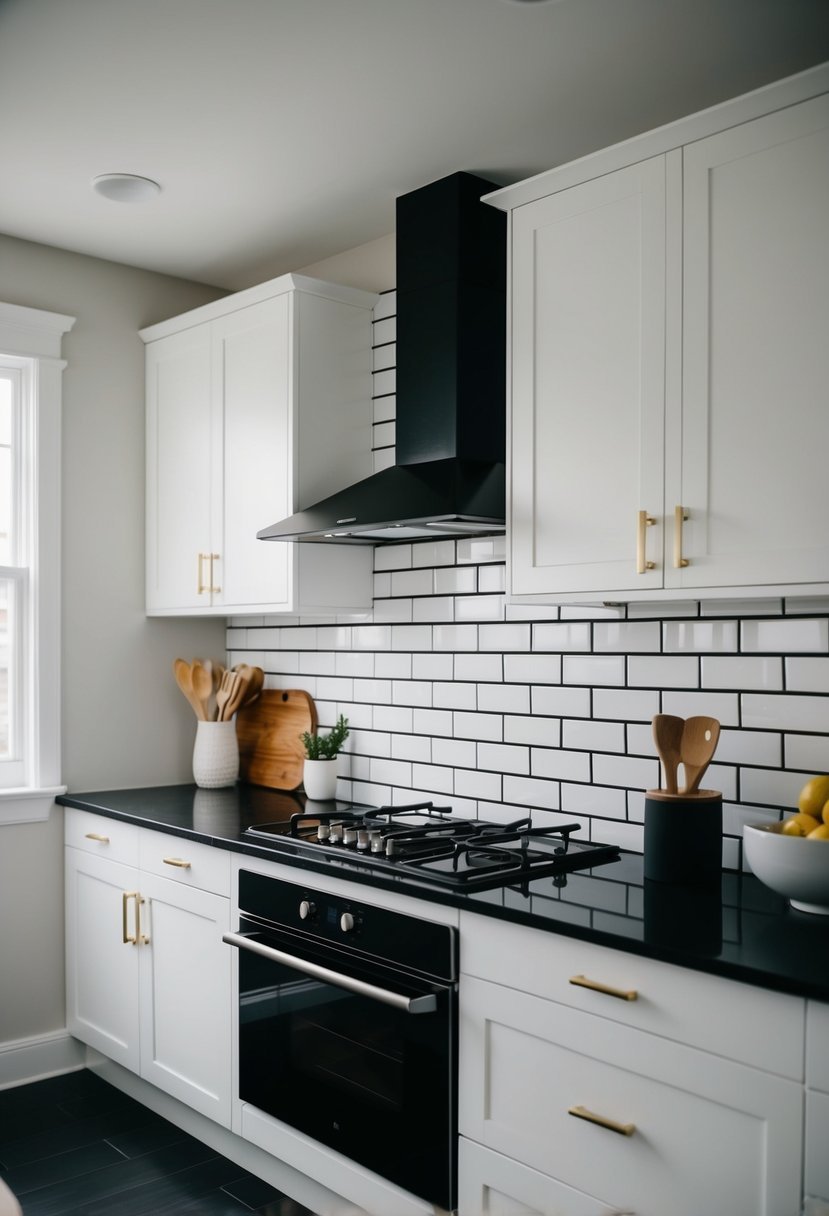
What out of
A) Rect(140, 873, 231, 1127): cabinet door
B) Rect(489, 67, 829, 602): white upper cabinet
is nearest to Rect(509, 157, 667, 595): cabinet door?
Rect(489, 67, 829, 602): white upper cabinet

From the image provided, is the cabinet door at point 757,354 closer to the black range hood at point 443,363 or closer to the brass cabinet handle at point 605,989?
the black range hood at point 443,363

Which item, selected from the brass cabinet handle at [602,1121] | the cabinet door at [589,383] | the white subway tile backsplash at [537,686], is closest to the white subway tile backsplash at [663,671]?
the white subway tile backsplash at [537,686]

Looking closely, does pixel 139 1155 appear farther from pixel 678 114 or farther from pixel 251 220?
pixel 678 114

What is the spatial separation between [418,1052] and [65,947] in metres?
1.83

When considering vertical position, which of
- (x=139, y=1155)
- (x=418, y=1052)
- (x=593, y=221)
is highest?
(x=593, y=221)

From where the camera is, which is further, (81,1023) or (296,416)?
(81,1023)

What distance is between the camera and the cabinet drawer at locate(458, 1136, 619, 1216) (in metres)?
1.86

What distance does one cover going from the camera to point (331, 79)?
2.35 metres

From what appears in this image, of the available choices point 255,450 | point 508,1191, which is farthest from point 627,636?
point 255,450

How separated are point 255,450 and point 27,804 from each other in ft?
4.53

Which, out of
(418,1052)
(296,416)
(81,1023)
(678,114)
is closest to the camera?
(418,1052)

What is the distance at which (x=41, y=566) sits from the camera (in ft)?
11.4

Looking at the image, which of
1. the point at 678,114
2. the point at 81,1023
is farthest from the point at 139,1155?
the point at 678,114

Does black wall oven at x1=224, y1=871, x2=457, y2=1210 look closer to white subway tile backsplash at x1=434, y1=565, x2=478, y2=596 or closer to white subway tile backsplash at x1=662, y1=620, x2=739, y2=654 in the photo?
white subway tile backsplash at x1=662, y1=620, x2=739, y2=654
